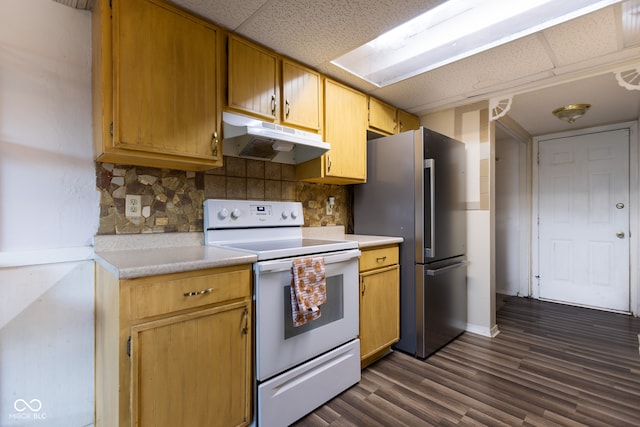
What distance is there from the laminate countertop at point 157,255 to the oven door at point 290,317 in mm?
157

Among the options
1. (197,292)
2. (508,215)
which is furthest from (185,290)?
(508,215)

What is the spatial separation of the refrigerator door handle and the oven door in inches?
26.2

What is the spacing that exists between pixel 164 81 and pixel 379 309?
6.28 ft

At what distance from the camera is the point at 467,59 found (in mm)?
2072

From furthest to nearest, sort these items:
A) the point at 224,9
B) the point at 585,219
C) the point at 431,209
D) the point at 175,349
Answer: the point at 585,219 < the point at 431,209 < the point at 224,9 < the point at 175,349

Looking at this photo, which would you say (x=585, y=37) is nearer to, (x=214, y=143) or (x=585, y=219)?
(x=214, y=143)

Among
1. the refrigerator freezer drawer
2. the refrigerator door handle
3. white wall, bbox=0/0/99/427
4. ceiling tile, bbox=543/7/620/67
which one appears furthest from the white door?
white wall, bbox=0/0/99/427

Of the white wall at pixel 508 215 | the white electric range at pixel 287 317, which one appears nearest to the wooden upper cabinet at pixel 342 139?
the white electric range at pixel 287 317

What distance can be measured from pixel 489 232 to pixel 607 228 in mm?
1970

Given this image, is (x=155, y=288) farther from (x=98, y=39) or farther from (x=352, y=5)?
(x=352, y=5)

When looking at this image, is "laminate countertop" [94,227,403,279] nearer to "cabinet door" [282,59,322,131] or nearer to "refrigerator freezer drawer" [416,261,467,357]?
"refrigerator freezer drawer" [416,261,467,357]

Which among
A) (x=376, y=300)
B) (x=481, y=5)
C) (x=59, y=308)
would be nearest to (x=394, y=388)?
(x=376, y=300)

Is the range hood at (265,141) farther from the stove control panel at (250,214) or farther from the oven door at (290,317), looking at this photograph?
the oven door at (290,317)

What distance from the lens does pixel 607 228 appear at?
3.54 meters
